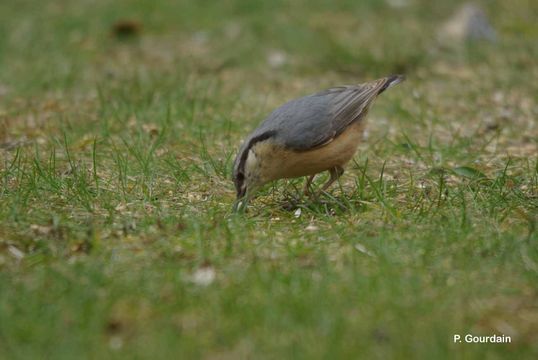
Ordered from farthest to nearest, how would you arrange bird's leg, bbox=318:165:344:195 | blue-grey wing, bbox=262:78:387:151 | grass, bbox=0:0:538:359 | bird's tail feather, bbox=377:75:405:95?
bird's tail feather, bbox=377:75:405:95
bird's leg, bbox=318:165:344:195
blue-grey wing, bbox=262:78:387:151
grass, bbox=0:0:538:359

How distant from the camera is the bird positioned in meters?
5.11

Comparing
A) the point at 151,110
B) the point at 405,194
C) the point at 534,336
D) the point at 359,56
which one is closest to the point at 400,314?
the point at 534,336

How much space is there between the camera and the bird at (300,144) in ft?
16.8

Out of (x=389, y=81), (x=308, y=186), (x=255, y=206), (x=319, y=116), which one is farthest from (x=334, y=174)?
(x=389, y=81)

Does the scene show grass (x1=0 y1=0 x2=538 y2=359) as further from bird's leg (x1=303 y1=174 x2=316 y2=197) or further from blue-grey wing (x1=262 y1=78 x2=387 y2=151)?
blue-grey wing (x1=262 y1=78 x2=387 y2=151)

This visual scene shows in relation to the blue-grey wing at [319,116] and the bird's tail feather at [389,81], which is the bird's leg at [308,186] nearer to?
the blue-grey wing at [319,116]

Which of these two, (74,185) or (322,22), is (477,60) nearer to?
(322,22)

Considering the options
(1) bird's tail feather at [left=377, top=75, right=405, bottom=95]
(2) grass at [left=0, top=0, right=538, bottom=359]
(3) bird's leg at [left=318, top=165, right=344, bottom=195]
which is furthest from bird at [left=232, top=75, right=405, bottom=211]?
(1) bird's tail feather at [left=377, top=75, right=405, bottom=95]

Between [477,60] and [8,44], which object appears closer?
[477,60]

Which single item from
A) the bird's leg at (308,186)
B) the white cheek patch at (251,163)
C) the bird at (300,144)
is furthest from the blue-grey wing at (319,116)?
the bird's leg at (308,186)

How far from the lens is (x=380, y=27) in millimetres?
9797

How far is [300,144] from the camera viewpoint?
203 inches

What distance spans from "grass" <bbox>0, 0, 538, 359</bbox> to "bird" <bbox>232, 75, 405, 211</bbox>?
20 centimetres

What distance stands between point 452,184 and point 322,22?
5134mm
